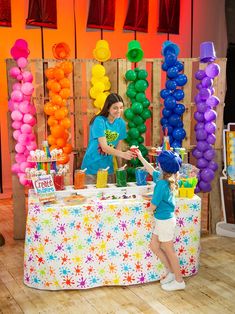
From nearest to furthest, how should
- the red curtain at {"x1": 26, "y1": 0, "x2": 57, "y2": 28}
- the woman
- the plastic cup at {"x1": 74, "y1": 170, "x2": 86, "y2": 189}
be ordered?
the plastic cup at {"x1": 74, "y1": 170, "x2": 86, "y2": 189} < the woman < the red curtain at {"x1": 26, "y1": 0, "x2": 57, "y2": 28}

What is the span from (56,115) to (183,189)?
4.95 feet

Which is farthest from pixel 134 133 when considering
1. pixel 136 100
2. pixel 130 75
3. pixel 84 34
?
pixel 84 34

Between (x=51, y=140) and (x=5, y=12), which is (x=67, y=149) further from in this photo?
(x=5, y=12)

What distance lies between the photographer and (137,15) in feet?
22.2

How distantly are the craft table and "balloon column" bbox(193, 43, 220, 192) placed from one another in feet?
3.69

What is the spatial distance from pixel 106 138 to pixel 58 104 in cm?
66

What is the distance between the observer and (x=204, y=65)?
457cm

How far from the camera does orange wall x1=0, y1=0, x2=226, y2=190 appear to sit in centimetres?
623

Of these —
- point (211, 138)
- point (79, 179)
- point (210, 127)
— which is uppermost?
point (210, 127)

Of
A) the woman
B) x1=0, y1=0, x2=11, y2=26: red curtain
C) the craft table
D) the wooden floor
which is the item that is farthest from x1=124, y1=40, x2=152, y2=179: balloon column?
x1=0, y1=0, x2=11, y2=26: red curtain

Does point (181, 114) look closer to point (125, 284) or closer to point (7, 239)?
point (125, 284)

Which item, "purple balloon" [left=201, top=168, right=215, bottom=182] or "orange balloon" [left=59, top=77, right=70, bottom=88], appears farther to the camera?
"purple balloon" [left=201, top=168, right=215, bottom=182]

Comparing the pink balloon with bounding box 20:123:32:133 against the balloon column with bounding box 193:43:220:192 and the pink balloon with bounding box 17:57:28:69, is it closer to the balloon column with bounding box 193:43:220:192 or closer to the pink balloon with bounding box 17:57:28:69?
the pink balloon with bounding box 17:57:28:69

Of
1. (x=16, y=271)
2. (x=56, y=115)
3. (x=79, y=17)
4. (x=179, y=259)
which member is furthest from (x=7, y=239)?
(x=79, y=17)
